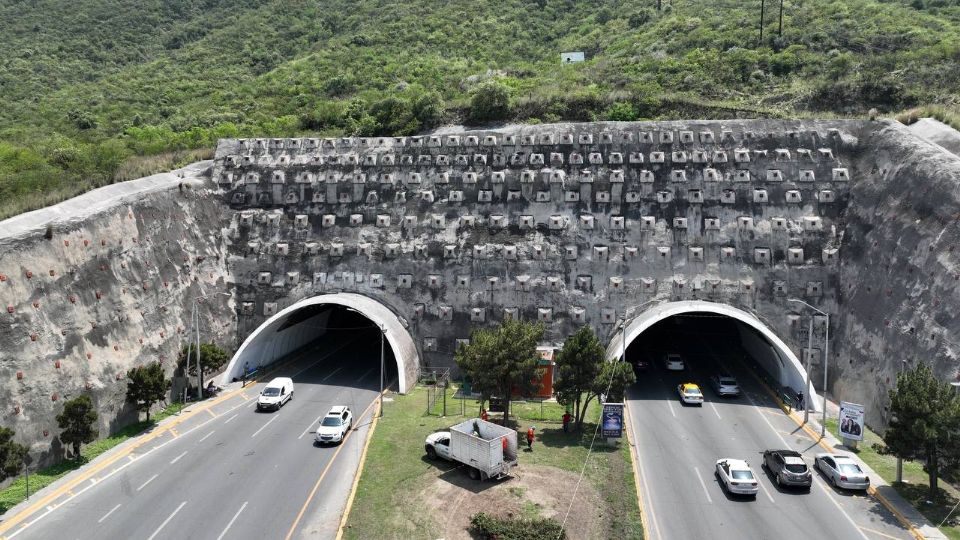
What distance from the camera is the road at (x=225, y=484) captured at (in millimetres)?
24891

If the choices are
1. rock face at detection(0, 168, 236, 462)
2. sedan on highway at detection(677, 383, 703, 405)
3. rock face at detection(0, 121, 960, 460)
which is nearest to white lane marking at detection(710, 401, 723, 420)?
sedan on highway at detection(677, 383, 703, 405)

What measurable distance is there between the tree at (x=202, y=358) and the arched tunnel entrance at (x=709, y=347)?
82.0ft

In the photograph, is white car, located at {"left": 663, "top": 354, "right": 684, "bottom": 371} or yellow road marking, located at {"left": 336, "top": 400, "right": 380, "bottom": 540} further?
white car, located at {"left": 663, "top": 354, "right": 684, "bottom": 371}

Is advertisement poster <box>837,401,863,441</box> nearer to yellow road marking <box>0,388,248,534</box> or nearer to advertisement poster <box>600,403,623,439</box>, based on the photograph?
advertisement poster <box>600,403,623,439</box>

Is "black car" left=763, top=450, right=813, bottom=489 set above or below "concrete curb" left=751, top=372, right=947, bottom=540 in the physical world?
above

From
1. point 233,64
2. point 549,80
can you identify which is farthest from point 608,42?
point 233,64

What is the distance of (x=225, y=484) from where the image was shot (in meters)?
28.6

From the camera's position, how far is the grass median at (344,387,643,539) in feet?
83.1

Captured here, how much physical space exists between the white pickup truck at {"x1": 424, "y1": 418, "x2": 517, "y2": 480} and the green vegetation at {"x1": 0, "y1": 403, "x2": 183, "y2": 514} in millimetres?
16104

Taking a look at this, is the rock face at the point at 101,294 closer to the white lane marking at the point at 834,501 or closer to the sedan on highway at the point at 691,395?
the sedan on highway at the point at 691,395

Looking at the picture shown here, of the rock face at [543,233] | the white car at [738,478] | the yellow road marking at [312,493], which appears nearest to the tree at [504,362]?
the yellow road marking at [312,493]

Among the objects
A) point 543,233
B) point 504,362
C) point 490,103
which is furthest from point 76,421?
point 490,103

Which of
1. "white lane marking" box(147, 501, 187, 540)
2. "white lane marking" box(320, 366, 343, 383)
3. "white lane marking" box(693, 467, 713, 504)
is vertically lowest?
"white lane marking" box(693, 467, 713, 504)

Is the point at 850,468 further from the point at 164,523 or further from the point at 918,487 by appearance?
the point at 164,523
